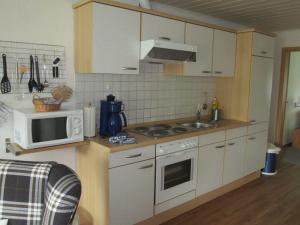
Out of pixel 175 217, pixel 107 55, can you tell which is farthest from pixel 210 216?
pixel 107 55

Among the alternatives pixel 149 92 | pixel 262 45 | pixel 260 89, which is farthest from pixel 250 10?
pixel 149 92

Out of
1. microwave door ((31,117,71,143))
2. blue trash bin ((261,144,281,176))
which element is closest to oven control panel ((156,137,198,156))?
microwave door ((31,117,71,143))

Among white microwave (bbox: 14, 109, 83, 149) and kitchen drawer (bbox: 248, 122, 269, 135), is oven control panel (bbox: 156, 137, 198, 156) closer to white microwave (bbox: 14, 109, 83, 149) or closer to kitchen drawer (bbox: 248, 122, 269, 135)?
white microwave (bbox: 14, 109, 83, 149)

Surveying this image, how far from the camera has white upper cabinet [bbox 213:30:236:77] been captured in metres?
3.28

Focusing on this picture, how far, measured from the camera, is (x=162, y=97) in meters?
3.26

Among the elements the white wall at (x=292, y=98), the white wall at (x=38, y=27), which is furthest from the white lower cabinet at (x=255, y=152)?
the white wall at (x=38, y=27)

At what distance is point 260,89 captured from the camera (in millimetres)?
3633

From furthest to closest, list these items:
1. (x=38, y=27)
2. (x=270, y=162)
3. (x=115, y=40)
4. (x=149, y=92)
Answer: (x=270, y=162)
(x=149, y=92)
(x=115, y=40)
(x=38, y=27)

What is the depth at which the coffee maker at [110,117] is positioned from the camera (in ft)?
8.13

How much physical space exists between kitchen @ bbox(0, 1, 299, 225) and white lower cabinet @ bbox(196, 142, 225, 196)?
2 centimetres

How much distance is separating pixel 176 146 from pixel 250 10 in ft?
6.78

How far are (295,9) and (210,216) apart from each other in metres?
2.70

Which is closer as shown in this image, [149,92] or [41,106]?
[41,106]

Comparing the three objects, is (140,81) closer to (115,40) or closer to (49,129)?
(115,40)
